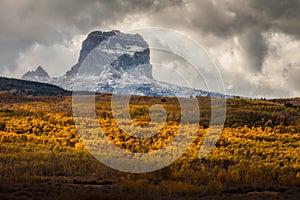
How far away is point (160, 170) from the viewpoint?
2502 cm

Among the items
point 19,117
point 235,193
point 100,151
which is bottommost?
point 235,193

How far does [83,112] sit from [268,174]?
46.4 meters

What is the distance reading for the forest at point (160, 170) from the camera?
19.0m

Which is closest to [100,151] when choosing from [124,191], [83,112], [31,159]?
[31,159]

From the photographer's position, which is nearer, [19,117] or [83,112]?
[19,117]

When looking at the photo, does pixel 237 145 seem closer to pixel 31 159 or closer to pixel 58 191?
pixel 31 159

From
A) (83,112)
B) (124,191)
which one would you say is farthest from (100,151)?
(83,112)

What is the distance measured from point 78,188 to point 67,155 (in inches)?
497

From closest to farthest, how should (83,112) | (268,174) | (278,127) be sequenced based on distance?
(268,174)
(278,127)
(83,112)

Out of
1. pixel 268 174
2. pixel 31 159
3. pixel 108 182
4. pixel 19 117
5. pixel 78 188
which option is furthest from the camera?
pixel 19 117

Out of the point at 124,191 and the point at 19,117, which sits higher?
the point at 19,117

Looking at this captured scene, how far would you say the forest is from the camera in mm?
19000

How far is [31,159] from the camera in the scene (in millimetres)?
29328

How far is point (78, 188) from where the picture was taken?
776 inches
